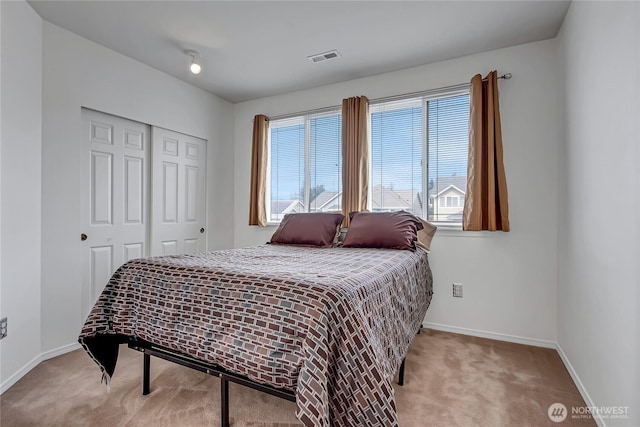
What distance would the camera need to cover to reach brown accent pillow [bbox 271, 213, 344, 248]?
2.88m

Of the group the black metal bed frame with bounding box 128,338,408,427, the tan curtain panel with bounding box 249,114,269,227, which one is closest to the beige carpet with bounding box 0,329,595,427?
the black metal bed frame with bounding box 128,338,408,427

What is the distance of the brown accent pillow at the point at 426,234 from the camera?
108 inches

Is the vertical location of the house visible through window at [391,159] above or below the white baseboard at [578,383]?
above

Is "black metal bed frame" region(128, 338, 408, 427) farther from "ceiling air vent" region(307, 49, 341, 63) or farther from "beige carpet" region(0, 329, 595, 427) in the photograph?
"ceiling air vent" region(307, 49, 341, 63)

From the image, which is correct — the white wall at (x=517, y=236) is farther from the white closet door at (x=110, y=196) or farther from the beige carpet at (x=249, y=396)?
the white closet door at (x=110, y=196)

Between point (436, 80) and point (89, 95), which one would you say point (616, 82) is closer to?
point (436, 80)

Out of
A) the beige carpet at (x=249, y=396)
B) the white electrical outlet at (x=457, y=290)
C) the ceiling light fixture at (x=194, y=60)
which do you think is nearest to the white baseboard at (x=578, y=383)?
the beige carpet at (x=249, y=396)

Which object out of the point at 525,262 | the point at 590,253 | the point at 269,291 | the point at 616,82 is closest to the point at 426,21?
the point at 616,82

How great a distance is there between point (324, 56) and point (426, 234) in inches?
72.4

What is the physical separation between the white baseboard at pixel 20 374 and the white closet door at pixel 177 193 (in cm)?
118

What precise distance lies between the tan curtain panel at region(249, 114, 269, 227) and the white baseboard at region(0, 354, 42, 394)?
219cm

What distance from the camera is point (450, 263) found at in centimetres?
286

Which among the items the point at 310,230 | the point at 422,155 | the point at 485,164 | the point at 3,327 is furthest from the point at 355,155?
the point at 3,327

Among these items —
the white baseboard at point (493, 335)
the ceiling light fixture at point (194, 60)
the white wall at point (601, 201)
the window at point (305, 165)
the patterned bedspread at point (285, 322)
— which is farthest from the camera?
the window at point (305, 165)
